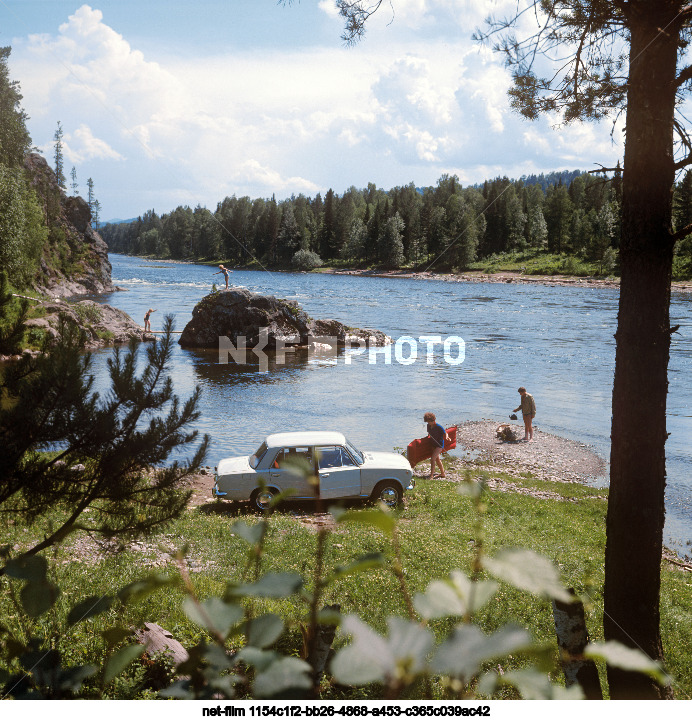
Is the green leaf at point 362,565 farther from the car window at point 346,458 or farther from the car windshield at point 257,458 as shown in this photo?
the car windshield at point 257,458

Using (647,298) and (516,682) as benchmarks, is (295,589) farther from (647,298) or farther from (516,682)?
(647,298)

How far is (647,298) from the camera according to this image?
3531 millimetres

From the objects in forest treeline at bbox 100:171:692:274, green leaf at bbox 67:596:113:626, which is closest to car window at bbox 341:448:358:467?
green leaf at bbox 67:596:113:626

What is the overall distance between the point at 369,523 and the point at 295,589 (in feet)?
0.51

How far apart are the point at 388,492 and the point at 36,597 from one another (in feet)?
32.1

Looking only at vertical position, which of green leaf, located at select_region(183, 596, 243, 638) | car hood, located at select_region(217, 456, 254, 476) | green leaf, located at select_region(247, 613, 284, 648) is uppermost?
green leaf, located at select_region(183, 596, 243, 638)

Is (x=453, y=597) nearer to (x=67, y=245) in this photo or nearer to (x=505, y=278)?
(x=67, y=245)

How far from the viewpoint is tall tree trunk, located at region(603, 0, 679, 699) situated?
350 centimetres

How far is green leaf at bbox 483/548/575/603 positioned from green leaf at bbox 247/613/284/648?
305 millimetres

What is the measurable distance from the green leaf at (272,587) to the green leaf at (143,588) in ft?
0.34

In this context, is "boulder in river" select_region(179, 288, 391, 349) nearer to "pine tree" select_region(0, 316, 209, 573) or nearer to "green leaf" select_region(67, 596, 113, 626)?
"pine tree" select_region(0, 316, 209, 573)

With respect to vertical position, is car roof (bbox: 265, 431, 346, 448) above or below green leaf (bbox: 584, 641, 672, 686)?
below

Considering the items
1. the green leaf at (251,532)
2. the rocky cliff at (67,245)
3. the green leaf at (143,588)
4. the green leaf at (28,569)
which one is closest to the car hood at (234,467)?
the green leaf at (28,569)

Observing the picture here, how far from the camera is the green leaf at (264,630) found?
81 cm
